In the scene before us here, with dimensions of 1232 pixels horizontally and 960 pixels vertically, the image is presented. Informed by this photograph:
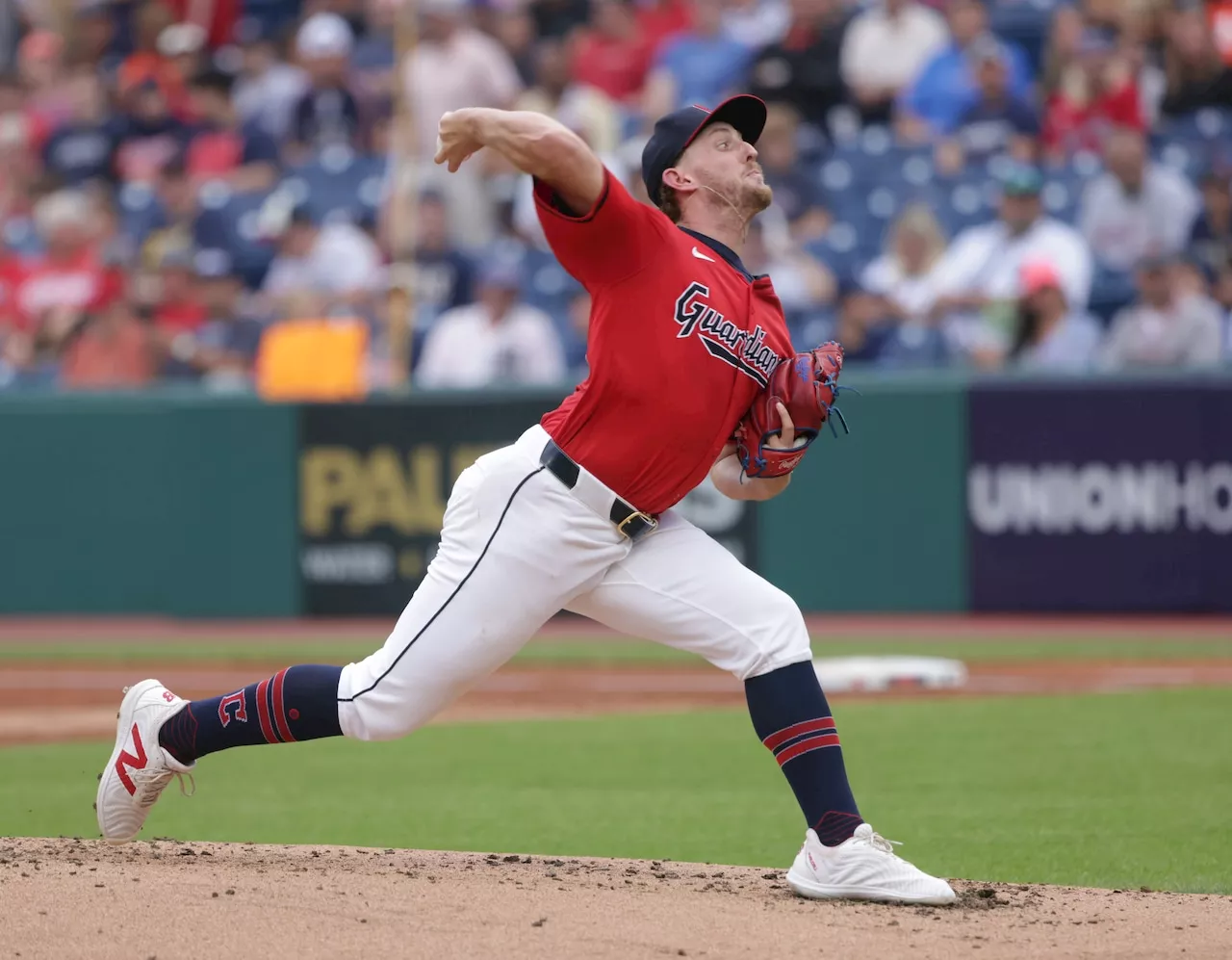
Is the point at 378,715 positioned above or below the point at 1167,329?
below

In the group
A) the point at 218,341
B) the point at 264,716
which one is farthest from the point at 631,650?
the point at 264,716

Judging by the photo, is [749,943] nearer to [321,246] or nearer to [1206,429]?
[1206,429]

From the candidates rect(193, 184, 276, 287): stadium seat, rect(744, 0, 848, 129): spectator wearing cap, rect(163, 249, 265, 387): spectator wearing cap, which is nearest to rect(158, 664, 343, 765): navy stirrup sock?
rect(163, 249, 265, 387): spectator wearing cap

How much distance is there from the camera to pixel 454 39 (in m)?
15.8

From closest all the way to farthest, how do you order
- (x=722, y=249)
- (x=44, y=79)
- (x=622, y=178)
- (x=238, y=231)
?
(x=722, y=249)
(x=622, y=178)
(x=238, y=231)
(x=44, y=79)

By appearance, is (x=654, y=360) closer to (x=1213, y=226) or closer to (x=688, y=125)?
(x=688, y=125)

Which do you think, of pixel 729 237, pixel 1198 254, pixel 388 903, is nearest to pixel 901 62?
pixel 1198 254

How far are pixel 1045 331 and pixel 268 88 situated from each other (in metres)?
8.15

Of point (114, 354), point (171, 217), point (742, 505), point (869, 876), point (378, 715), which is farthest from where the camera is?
point (171, 217)

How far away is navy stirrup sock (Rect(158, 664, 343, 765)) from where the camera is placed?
186 inches

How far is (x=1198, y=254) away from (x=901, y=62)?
3137 millimetres

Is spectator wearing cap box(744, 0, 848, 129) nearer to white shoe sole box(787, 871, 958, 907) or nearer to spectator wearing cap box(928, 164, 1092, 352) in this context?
spectator wearing cap box(928, 164, 1092, 352)

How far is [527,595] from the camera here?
4.55m

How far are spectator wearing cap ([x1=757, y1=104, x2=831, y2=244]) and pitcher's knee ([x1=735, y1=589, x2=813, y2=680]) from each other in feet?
31.8
